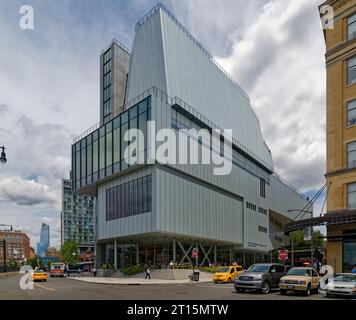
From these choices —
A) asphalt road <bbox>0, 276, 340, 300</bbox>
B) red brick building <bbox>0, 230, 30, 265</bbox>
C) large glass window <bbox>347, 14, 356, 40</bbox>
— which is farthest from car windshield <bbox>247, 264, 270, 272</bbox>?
red brick building <bbox>0, 230, 30, 265</bbox>

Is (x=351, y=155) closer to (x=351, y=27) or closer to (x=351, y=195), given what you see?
(x=351, y=195)

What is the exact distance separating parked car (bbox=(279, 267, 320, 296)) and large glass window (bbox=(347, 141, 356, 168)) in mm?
14181

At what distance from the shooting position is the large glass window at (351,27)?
36625 mm

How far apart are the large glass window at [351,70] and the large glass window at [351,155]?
5703 mm

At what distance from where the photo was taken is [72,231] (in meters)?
176

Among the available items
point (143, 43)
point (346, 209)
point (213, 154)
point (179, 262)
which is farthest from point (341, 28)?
point (179, 262)

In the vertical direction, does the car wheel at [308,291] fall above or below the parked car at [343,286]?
below

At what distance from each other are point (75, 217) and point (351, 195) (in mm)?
158956

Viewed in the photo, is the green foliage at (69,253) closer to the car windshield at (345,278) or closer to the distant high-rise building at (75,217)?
the distant high-rise building at (75,217)

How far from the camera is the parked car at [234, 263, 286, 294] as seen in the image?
2319cm

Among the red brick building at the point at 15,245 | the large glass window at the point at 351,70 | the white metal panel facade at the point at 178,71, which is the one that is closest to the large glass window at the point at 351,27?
the large glass window at the point at 351,70

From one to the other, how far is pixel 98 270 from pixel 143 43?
32034 mm

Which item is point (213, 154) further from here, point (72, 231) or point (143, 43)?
point (72, 231)
